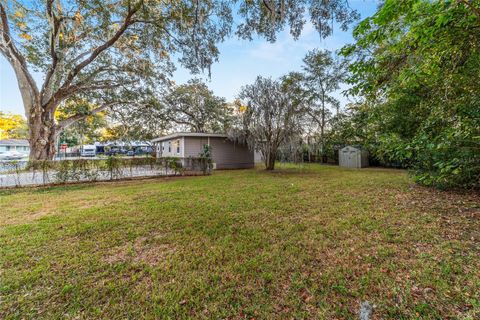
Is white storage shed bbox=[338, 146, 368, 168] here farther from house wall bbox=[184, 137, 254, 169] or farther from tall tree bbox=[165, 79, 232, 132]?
tall tree bbox=[165, 79, 232, 132]

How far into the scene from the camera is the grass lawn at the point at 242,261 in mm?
1725

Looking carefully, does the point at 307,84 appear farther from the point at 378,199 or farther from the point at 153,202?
the point at 153,202

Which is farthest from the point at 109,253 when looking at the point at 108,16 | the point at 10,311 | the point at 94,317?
the point at 108,16

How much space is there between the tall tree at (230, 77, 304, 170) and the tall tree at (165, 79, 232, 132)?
27.9ft

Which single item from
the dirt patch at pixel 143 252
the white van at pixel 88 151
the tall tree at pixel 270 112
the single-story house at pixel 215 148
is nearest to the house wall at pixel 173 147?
the single-story house at pixel 215 148

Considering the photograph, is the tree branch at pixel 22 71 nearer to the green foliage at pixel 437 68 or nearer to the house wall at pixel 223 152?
the house wall at pixel 223 152

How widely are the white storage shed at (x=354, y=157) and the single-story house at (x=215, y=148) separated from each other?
24.0 feet

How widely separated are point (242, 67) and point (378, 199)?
7127mm

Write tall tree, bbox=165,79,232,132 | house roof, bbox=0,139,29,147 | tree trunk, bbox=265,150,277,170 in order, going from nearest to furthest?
tree trunk, bbox=265,150,277,170 < tall tree, bbox=165,79,232,132 < house roof, bbox=0,139,29,147

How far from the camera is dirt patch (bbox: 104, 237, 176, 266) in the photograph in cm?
246

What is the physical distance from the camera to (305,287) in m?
1.95

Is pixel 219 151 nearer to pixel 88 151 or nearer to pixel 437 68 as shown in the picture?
pixel 437 68

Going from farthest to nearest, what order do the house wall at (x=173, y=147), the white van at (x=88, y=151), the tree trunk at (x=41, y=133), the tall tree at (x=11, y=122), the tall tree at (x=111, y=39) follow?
1. the white van at (x=88, y=151)
2. the tall tree at (x=11, y=122)
3. the house wall at (x=173, y=147)
4. the tree trunk at (x=41, y=133)
5. the tall tree at (x=111, y=39)

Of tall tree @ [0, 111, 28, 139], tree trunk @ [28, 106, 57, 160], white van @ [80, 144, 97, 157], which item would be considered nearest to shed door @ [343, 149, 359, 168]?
tree trunk @ [28, 106, 57, 160]
